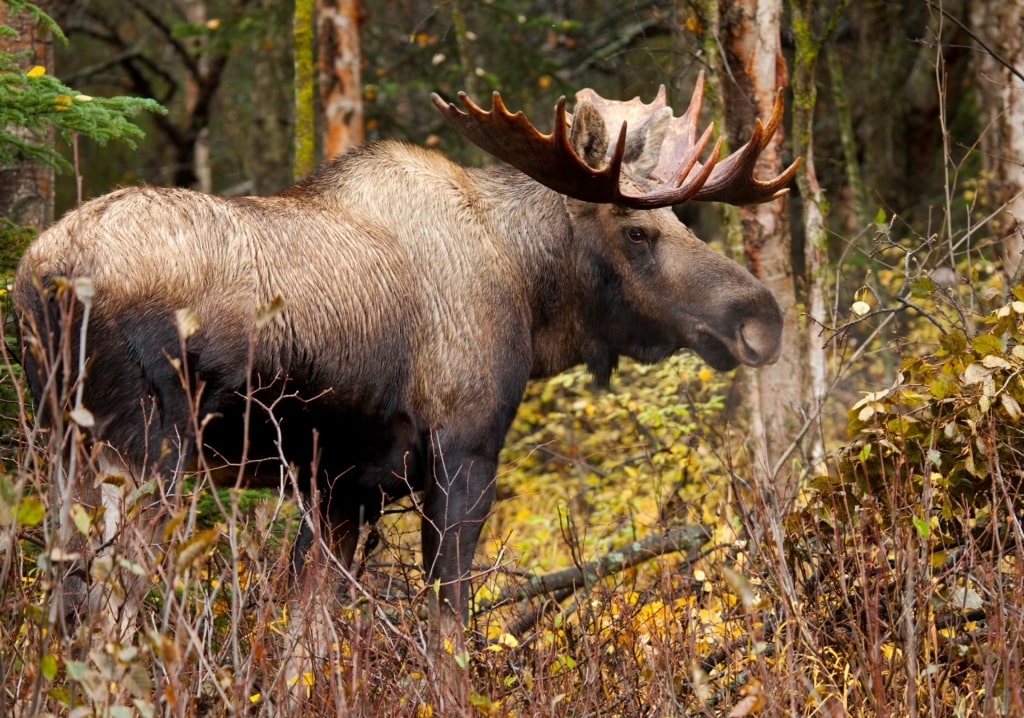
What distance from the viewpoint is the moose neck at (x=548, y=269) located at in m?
5.91

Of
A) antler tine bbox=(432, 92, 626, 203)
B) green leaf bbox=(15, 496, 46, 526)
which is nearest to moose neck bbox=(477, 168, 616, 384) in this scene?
antler tine bbox=(432, 92, 626, 203)

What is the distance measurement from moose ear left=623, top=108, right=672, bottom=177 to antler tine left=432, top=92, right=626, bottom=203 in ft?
1.45

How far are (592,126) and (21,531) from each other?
317 centimetres

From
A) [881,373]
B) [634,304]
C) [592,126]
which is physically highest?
[592,126]

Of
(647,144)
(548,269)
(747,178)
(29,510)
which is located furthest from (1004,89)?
(29,510)

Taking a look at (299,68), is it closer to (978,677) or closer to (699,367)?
(699,367)

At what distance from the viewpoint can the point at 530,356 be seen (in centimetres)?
573

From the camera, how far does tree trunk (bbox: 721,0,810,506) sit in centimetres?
701

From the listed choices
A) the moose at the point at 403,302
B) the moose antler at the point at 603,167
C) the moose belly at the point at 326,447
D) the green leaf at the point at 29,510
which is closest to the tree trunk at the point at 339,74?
the moose at the point at 403,302

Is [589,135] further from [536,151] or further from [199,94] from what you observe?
[199,94]

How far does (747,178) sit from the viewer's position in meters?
6.02

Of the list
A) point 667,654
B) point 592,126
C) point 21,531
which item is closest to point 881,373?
point 592,126

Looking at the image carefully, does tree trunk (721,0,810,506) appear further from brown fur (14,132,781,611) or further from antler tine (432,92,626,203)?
antler tine (432,92,626,203)

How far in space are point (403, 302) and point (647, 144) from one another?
1.62m
